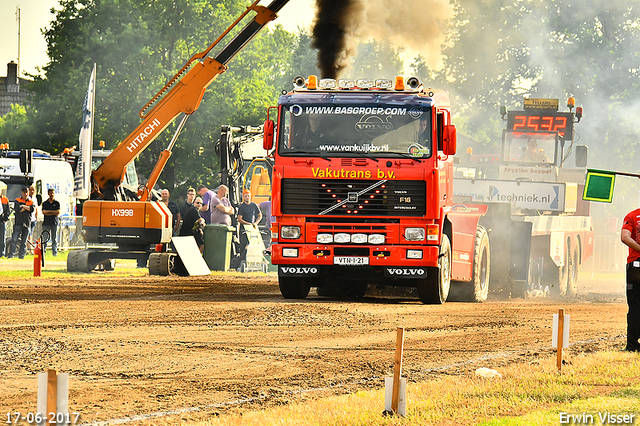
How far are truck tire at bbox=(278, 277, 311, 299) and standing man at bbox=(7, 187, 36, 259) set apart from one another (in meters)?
11.1

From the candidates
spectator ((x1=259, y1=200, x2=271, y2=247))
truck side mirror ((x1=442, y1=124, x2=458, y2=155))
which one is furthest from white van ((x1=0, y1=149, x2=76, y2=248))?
truck side mirror ((x1=442, y1=124, x2=458, y2=155))

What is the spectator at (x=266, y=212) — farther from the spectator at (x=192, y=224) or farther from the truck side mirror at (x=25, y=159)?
the truck side mirror at (x=25, y=159)

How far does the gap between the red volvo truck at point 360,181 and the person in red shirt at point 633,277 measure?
4584mm

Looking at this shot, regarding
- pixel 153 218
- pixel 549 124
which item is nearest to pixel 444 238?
pixel 153 218

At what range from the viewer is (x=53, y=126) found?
171 feet

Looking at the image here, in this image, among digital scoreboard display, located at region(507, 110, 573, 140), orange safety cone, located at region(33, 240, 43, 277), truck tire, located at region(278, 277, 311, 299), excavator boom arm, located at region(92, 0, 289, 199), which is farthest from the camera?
digital scoreboard display, located at region(507, 110, 573, 140)

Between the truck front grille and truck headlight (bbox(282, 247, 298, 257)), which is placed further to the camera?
truck headlight (bbox(282, 247, 298, 257))

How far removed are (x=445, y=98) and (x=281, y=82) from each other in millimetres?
67436

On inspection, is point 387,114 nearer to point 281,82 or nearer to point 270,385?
point 270,385

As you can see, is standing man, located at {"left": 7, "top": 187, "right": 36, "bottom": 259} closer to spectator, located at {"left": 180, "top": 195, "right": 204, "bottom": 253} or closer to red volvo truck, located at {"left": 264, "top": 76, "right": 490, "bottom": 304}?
spectator, located at {"left": 180, "top": 195, "right": 204, "bottom": 253}

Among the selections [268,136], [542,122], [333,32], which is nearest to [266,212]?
[333,32]

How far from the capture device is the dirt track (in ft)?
28.1

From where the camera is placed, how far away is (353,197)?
52.2 feet

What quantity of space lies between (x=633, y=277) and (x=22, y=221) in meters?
18.7
